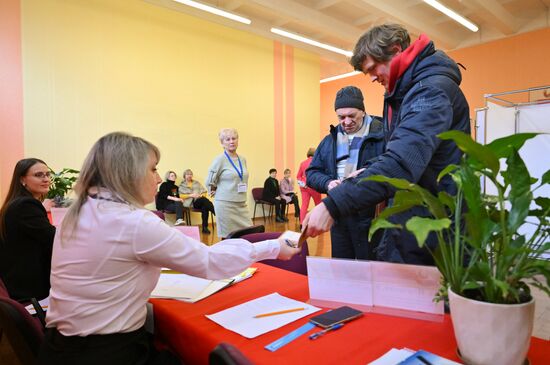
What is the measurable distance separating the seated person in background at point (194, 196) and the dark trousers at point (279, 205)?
1504 millimetres

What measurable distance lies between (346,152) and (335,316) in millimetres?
1464

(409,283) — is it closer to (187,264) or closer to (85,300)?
(187,264)

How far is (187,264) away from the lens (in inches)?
46.0

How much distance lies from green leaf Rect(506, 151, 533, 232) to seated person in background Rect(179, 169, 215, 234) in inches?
250

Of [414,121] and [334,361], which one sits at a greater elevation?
[414,121]

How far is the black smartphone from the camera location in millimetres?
1037

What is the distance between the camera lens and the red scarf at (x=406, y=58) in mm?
1284

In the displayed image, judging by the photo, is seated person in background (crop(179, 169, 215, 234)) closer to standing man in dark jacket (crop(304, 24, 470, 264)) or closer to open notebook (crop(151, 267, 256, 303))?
open notebook (crop(151, 267, 256, 303))

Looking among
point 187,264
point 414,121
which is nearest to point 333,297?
point 187,264

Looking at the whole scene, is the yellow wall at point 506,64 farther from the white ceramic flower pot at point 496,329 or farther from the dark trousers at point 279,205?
the white ceramic flower pot at point 496,329

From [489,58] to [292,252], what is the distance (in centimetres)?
929

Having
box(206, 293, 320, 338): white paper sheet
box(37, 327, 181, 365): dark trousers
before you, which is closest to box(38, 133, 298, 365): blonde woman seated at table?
box(37, 327, 181, 365): dark trousers

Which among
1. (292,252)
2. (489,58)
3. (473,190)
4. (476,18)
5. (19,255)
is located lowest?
(19,255)

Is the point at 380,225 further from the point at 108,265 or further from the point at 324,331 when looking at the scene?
the point at 108,265
